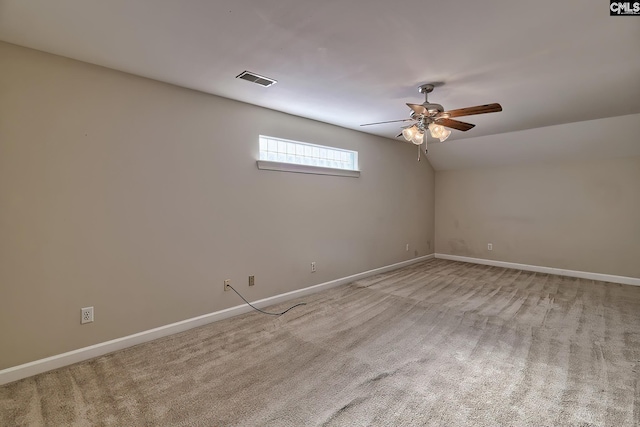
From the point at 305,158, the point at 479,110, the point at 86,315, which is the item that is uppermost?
the point at 479,110

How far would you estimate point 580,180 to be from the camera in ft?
15.9

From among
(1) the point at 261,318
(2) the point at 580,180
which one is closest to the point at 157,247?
(1) the point at 261,318

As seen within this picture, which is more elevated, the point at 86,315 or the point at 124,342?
the point at 86,315

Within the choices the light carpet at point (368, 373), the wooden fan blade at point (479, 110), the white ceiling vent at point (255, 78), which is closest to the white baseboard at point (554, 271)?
the light carpet at point (368, 373)

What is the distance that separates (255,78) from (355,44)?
102 cm

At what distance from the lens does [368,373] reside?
7.18 feet

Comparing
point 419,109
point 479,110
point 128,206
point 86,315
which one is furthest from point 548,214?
point 86,315

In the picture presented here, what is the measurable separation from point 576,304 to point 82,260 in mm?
5360

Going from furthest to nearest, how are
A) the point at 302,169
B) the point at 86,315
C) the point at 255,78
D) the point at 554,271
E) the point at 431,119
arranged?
1. the point at 554,271
2. the point at 302,169
3. the point at 431,119
4. the point at 255,78
5. the point at 86,315

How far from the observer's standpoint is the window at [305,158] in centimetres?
359

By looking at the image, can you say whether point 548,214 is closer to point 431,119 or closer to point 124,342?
point 431,119

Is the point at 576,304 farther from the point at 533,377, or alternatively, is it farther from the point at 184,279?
the point at 184,279

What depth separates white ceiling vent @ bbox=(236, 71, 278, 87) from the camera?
8.45 ft

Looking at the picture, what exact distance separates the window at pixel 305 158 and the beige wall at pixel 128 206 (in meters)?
0.12
